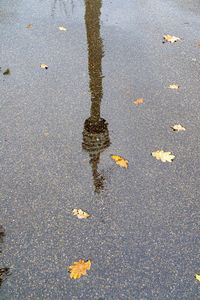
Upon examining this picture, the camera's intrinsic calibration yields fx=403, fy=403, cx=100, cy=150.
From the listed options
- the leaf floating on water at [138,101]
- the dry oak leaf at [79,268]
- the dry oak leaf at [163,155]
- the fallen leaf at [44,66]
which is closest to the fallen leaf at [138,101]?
the leaf floating on water at [138,101]

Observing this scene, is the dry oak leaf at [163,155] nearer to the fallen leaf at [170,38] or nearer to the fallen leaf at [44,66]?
the fallen leaf at [44,66]

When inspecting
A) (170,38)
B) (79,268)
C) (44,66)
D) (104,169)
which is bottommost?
(79,268)

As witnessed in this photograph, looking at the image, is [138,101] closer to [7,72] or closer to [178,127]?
→ [178,127]

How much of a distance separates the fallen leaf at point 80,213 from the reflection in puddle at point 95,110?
25cm

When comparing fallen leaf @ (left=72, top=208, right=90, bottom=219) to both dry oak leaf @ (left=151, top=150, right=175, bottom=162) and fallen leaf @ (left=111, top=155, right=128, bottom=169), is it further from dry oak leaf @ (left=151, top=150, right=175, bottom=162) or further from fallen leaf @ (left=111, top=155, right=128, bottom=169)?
dry oak leaf @ (left=151, top=150, right=175, bottom=162)

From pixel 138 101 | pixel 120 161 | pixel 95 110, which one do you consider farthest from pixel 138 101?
pixel 120 161

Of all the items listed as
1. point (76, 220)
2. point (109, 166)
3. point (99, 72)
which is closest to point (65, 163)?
point (109, 166)

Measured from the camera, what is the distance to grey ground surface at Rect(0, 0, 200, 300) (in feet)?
8.70

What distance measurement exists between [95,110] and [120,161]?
80 centimetres

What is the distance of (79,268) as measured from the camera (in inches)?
105

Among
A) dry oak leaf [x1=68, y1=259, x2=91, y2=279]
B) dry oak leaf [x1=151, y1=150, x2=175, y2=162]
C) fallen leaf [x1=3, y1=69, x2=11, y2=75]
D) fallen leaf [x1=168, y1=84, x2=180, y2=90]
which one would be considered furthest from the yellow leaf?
dry oak leaf [x1=68, y1=259, x2=91, y2=279]

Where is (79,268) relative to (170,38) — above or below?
below

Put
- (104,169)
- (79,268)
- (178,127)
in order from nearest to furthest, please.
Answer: (79,268) < (104,169) < (178,127)

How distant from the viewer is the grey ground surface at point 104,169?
8.70 feet
